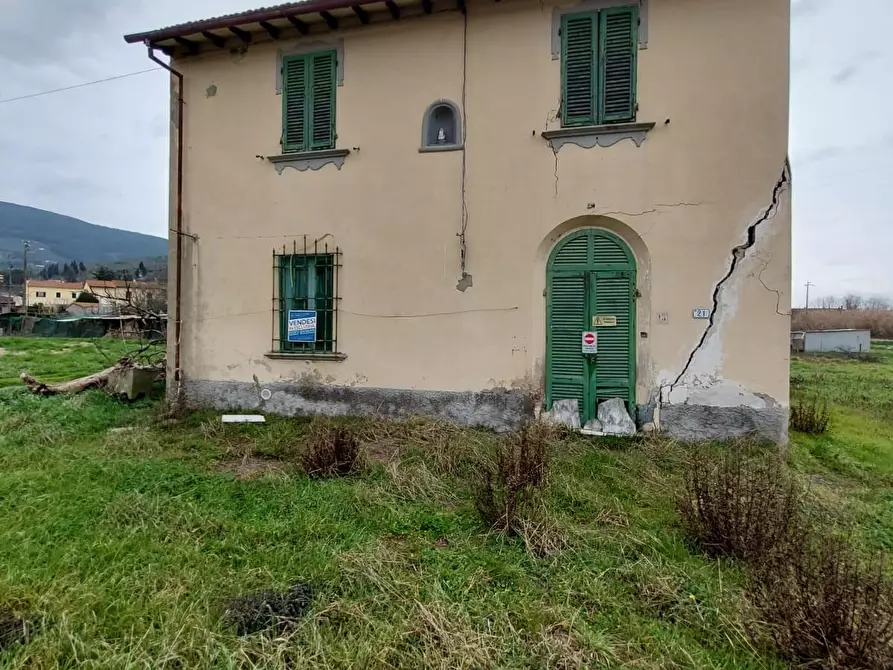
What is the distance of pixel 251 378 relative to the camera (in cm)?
774

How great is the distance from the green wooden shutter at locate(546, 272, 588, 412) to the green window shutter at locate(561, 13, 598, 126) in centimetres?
211

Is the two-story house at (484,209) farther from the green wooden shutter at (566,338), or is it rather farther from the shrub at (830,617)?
the shrub at (830,617)

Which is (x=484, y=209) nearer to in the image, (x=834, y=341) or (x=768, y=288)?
(x=768, y=288)

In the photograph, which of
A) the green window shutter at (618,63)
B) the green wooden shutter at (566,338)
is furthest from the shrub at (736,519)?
→ the green window shutter at (618,63)

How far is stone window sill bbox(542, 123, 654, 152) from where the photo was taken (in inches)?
243

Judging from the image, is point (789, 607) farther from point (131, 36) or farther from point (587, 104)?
point (131, 36)

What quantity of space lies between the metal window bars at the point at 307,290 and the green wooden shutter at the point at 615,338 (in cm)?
382

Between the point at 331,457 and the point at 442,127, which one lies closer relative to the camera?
the point at 331,457

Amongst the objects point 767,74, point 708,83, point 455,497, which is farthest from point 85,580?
point 767,74

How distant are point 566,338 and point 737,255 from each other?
2.27 meters

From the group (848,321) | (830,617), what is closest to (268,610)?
(830,617)

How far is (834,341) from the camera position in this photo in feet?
80.6

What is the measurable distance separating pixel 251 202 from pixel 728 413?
7.48m

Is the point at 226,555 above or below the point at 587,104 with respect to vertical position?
below
